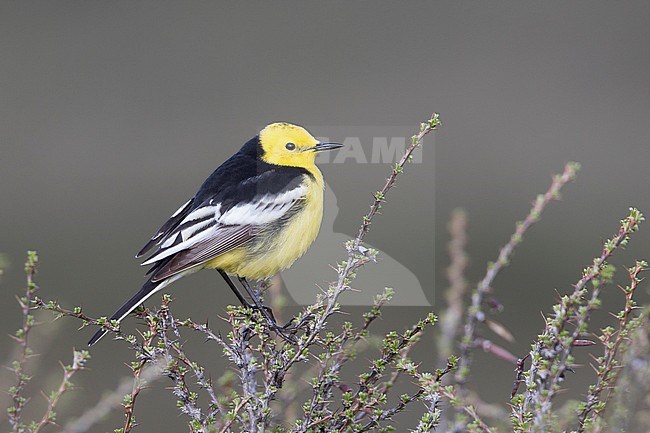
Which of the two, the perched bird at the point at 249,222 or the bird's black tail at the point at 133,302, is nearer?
the bird's black tail at the point at 133,302

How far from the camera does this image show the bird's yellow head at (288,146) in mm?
4156

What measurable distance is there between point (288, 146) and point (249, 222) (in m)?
0.40

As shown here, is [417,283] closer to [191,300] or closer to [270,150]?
[270,150]

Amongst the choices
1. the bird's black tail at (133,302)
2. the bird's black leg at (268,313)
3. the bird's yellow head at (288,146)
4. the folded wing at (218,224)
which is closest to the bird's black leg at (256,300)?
the bird's black leg at (268,313)

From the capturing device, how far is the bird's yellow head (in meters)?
4.16

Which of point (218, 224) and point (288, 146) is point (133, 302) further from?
point (288, 146)

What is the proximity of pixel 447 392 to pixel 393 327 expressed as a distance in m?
7.46

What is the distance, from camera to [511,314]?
10320 mm

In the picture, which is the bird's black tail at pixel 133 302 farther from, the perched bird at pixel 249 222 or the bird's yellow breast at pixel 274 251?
the bird's yellow breast at pixel 274 251

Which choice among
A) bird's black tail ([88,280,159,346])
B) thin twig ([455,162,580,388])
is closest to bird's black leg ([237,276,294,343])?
bird's black tail ([88,280,159,346])

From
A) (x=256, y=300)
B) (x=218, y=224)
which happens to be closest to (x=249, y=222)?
(x=218, y=224)

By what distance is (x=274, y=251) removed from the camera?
13.0ft

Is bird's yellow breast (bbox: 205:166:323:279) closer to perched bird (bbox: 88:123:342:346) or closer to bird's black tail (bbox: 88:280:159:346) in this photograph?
perched bird (bbox: 88:123:342:346)

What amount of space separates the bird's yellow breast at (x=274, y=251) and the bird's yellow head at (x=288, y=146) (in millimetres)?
212
